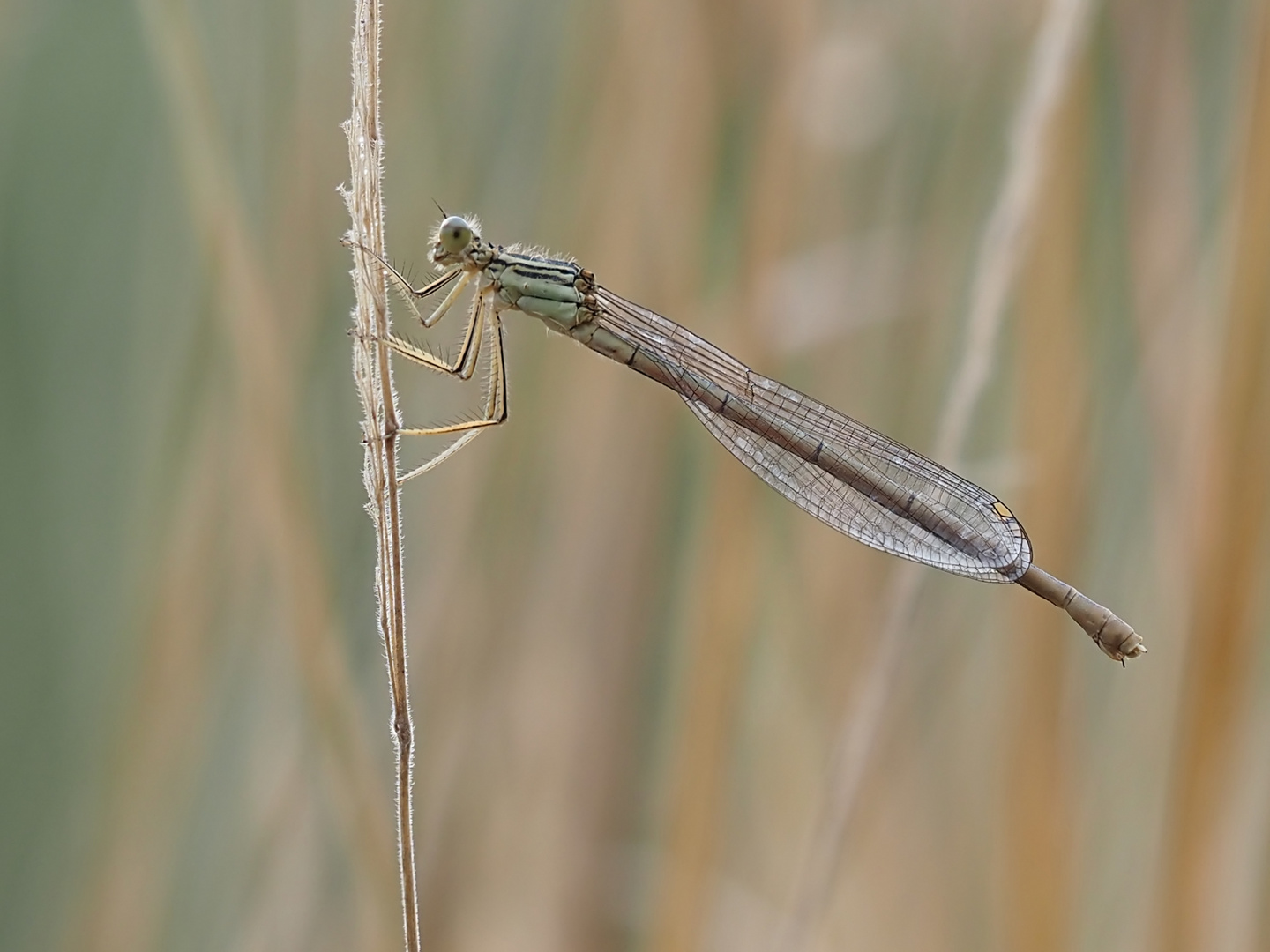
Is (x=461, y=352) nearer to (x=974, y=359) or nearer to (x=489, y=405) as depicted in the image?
(x=489, y=405)

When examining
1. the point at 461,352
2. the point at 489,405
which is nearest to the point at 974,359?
the point at 489,405

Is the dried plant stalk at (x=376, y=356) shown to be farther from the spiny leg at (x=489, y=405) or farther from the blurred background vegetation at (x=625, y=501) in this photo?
the blurred background vegetation at (x=625, y=501)

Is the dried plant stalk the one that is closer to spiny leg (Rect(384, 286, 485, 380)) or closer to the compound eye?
spiny leg (Rect(384, 286, 485, 380))

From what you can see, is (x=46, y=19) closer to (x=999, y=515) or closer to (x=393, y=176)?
Result: (x=393, y=176)

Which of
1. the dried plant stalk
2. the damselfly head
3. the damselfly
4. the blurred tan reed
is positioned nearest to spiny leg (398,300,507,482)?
the damselfly

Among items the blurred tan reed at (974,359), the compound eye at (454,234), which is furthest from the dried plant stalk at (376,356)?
the compound eye at (454,234)

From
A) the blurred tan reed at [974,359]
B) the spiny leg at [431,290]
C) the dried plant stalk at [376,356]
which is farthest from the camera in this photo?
the spiny leg at [431,290]

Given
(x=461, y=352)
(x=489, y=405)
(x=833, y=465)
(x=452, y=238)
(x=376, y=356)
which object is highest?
(x=833, y=465)
